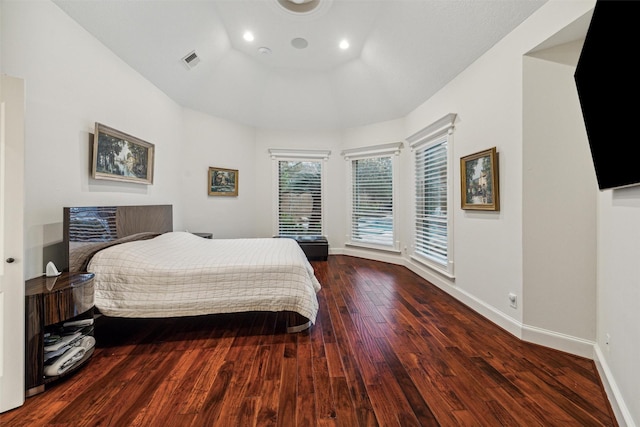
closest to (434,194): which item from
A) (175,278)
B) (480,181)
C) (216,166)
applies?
(480,181)

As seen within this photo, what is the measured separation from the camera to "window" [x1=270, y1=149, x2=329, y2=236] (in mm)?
5645

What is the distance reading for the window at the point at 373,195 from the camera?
5047 mm

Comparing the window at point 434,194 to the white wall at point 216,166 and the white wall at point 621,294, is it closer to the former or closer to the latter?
the white wall at point 621,294

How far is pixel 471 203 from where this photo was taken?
2.93 metres

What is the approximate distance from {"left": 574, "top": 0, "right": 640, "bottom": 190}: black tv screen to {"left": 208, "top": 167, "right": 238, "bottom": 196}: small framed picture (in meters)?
4.80

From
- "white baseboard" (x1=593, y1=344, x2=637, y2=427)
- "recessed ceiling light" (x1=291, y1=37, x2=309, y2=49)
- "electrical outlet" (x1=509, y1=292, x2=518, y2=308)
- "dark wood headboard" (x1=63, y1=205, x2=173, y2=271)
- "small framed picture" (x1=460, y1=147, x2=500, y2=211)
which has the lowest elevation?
"white baseboard" (x1=593, y1=344, x2=637, y2=427)

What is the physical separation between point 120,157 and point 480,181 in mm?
4093

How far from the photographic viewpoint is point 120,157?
290cm

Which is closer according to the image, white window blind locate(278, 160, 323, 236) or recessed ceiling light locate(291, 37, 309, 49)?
recessed ceiling light locate(291, 37, 309, 49)

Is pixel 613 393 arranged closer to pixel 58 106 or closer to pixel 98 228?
pixel 98 228

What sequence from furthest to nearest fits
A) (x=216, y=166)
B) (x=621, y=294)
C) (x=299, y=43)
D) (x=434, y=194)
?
(x=216, y=166) → (x=434, y=194) → (x=299, y=43) → (x=621, y=294)

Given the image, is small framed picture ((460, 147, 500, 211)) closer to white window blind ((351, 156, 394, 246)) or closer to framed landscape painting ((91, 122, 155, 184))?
white window blind ((351, 156, 394, 246))

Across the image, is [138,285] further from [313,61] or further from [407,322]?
[313,61]

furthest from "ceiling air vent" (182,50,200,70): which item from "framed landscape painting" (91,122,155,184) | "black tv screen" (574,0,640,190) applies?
"black tv screen" (574,0,640,190)
